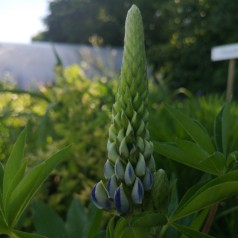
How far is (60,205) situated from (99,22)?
22147 mm

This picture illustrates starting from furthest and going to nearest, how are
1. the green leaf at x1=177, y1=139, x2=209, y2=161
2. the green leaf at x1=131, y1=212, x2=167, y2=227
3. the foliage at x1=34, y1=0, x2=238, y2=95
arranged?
the foliage at x1=34, y1=0, x2=238, y2=95 → the green leaf at x1=177, y1=139, x2=209, y2=161 → the green leaf at x1=131, y1=212, x2=167, y2=227

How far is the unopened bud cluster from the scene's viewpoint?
53 centimetres

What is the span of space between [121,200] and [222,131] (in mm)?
268

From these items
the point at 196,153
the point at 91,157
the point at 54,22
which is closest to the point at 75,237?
the point at 196,153

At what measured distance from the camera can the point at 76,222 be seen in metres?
0.86

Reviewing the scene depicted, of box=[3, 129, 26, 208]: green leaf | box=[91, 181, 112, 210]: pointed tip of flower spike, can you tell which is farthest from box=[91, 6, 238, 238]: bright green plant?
box=[3, 129, 26, 208]: green leaf

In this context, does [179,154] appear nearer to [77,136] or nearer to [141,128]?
[141,128]

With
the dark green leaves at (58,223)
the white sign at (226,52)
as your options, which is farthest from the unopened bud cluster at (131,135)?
the white sign at (226,52)

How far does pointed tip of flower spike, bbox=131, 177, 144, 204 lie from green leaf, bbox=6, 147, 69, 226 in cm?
10

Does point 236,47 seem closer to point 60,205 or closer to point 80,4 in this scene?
point 60,205

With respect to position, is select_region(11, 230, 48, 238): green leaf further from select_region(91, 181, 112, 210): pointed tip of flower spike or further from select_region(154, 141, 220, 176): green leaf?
select_region(154, 141, 220, 176): green leaf

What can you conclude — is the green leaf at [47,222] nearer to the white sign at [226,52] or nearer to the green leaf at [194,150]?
the green leaf at [194,150]

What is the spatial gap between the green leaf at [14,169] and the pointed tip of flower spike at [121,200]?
5.6 inches

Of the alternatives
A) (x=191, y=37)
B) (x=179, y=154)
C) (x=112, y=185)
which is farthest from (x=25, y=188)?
(x=191, y=37)
